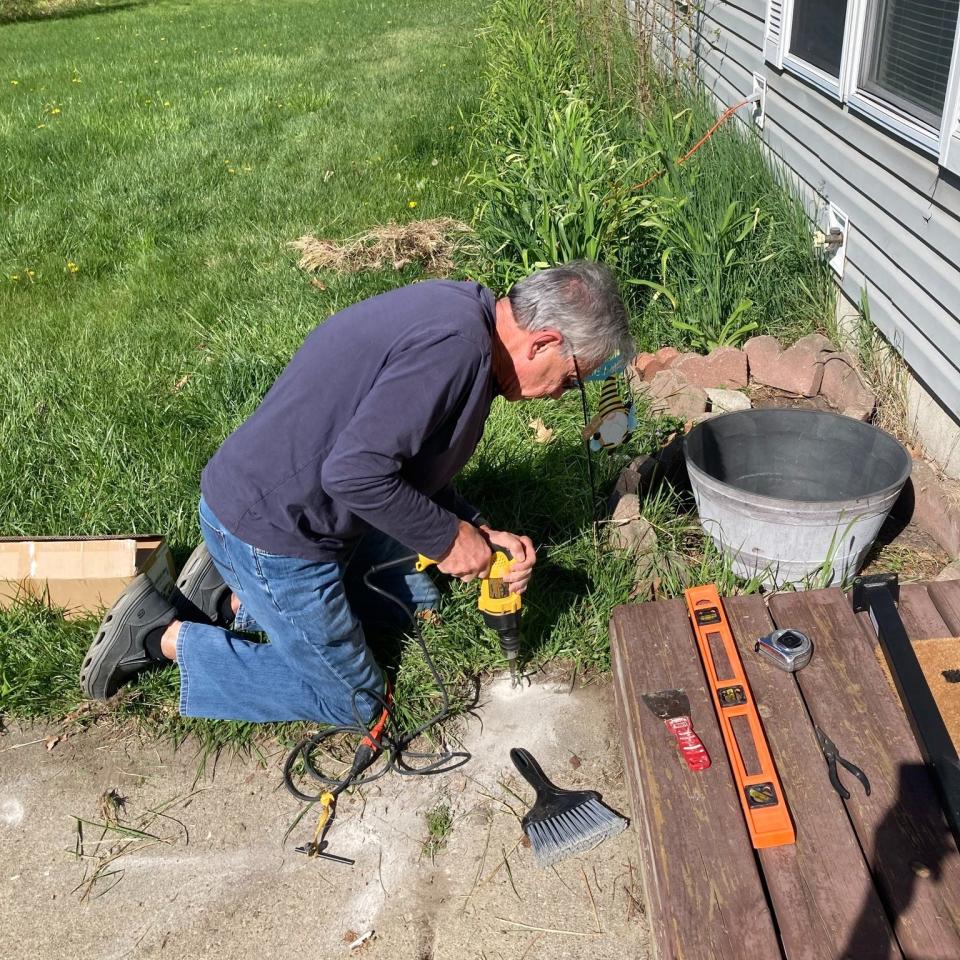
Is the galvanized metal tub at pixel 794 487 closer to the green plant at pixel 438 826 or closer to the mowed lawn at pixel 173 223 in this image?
the green plant at pixel 438 826

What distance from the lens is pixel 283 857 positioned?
2.47 meters

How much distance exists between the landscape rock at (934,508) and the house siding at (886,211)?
260 mm

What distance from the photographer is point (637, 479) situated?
10.9ft

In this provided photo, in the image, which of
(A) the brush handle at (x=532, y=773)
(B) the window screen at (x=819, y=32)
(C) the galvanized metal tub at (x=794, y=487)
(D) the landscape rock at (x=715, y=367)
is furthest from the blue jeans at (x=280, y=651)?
(B) the window screen at (x=819, y=32)

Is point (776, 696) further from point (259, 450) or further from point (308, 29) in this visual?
point (308, 29)

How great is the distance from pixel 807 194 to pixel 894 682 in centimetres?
315

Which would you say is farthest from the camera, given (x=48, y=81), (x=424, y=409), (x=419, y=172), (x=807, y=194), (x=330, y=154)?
(x=48, y=81)

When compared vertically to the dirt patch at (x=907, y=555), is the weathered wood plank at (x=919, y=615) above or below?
above

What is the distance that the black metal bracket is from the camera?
1913 millimetres

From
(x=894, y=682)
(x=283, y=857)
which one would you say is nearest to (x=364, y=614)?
(x=283, y=857)

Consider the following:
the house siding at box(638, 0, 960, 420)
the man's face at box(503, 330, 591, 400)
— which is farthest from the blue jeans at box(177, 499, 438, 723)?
the house siding at box(638, 0, 960, 420)

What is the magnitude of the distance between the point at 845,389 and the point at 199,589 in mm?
2692

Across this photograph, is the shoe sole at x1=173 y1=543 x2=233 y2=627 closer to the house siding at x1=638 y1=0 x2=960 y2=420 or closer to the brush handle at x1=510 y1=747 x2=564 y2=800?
the brush handle at x1=510 y1=747 x2=564 y2=800

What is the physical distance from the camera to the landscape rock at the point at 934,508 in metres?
3.13
